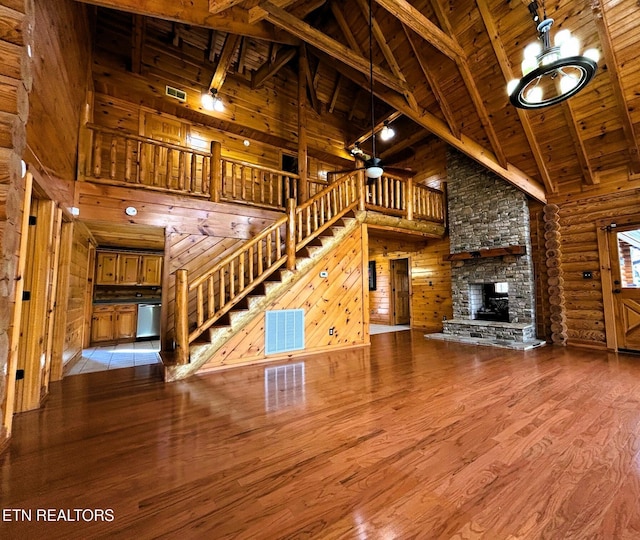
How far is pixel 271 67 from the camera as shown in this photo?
6.66 meters

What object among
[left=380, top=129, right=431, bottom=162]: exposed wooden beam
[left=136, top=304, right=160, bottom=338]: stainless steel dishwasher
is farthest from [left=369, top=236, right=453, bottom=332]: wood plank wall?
[left=136, top=304, right=160, bottom=338]: stainless steel dishwasher

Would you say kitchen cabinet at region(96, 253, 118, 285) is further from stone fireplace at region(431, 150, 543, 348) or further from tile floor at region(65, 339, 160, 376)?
stone fireplace at region(431, 150, 543, 348)

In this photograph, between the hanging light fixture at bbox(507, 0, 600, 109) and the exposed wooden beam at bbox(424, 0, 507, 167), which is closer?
the hanging light fixture at bbox(507, 0, 600, 109)

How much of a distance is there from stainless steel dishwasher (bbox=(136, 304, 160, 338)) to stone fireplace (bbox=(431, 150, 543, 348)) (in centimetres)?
673

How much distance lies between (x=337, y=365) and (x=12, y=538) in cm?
328

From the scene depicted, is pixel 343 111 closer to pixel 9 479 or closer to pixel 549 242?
pixel 549 242

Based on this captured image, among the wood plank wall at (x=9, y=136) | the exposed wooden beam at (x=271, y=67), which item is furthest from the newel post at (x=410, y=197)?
the wood plank wall at (x=9, y=136)

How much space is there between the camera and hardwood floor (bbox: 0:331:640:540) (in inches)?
52.4

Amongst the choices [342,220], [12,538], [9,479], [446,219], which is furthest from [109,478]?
[446,219]

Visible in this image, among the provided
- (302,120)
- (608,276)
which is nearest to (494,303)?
(608,276)

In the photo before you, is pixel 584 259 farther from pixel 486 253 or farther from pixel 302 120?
pixel 302 120

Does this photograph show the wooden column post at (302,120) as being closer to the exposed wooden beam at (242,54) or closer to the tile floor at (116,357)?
the exposed wooden beam at (242,54)

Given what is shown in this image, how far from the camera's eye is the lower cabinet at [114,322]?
6.07 m

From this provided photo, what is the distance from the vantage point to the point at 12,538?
1247 millimetres
